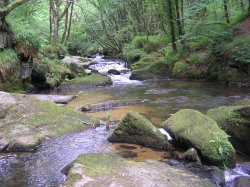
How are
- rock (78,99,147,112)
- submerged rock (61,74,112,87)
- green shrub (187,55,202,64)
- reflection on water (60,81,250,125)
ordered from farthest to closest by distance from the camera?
green shrub (187,55,202,64) < submerged rock (61,74,112,87) < rock (78,99,147,112) < reflection on water (60,81,250,125)

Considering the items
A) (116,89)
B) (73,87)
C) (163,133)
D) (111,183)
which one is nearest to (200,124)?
(163,133)

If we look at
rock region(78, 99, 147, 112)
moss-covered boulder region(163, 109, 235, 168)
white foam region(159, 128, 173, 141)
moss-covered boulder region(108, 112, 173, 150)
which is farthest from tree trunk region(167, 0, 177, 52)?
moss-covered boulder region(108, 112, 173, 150)

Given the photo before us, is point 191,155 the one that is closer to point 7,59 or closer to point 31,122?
point 31,122

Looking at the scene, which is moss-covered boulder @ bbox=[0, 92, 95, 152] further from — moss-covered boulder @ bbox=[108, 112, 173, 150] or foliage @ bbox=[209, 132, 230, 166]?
foliage @ bbox=[209, 132, 230, 166]

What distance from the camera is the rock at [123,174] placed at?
4.62 m

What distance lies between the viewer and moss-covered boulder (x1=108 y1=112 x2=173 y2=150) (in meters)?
6.88

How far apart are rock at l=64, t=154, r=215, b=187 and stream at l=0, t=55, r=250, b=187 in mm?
546

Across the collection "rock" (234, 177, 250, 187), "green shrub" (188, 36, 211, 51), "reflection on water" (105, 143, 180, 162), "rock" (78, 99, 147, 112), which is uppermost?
"green shrub" (188, 36, 211, 51)

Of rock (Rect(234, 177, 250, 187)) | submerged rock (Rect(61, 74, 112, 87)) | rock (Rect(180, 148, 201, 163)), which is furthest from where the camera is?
submerged rock (Rect(61, 74, 112, 87))

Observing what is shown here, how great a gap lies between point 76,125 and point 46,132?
2.75 ft

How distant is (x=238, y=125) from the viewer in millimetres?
6793

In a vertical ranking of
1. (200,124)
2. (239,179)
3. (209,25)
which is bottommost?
(239,179)

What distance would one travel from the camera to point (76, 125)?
314 inches

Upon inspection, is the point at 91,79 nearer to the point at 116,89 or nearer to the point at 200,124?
the point at 116,89
